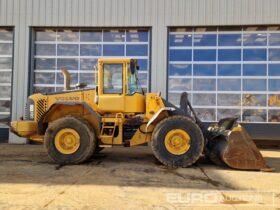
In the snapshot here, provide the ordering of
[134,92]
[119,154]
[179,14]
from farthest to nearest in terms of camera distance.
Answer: [179,14], [119,154], [134,92]

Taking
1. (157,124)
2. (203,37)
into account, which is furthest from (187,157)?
(203,37)

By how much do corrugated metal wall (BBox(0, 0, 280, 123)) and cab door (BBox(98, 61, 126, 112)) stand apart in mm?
5463

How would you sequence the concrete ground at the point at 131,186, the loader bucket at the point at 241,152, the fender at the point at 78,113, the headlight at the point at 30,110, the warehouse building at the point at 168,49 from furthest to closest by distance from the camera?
the warehouse building at the point at 168,49 < the headlight at the point at 30,110 < the fender at the point at 78,113 < the loader bucket at the point at 241,152 < the concrete ground at the point at 131,186

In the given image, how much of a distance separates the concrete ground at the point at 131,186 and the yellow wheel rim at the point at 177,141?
1.62ft

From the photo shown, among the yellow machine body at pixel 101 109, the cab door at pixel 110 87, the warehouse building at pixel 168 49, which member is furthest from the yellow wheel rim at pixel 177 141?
the warehouse building at pixel 168 49

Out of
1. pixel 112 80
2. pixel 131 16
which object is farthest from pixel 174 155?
pixel 131 16

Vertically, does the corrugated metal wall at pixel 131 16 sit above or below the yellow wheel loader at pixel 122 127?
above

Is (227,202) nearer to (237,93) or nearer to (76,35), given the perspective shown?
(237,93)

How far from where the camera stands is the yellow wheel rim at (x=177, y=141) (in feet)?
29.6

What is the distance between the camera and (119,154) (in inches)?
458

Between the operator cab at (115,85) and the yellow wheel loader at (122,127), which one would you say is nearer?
the yellow wheel loader at (122,127)

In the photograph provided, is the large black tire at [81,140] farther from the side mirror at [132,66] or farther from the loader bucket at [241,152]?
the loader bucket at [241,152]

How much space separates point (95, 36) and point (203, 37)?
4.43 m

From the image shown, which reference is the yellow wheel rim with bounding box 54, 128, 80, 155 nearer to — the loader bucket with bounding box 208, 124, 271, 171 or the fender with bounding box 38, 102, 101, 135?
the fender with bounding box 38, 102, 101, 135
